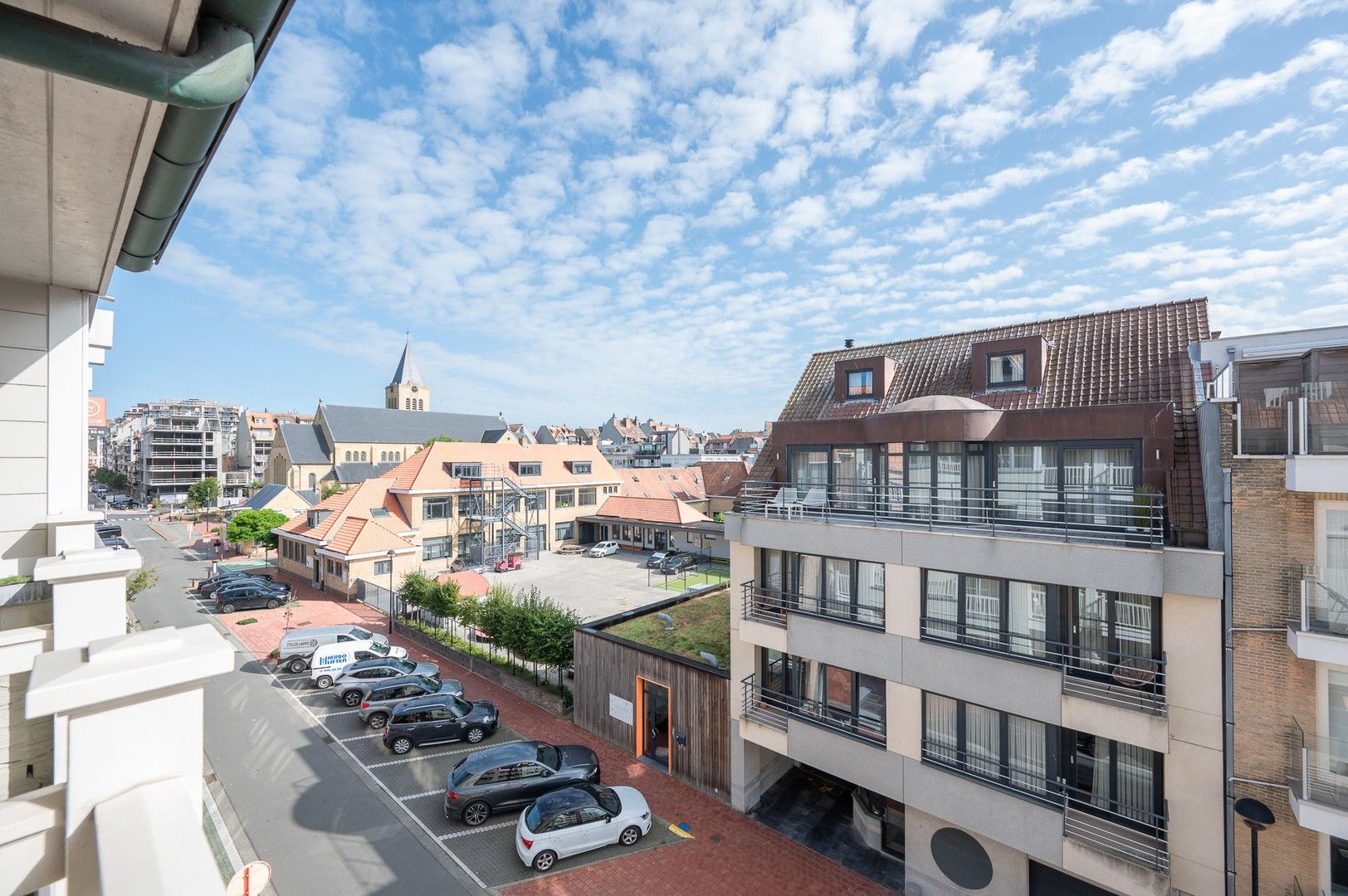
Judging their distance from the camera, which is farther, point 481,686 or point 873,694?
point 481,686

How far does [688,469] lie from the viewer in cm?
5525

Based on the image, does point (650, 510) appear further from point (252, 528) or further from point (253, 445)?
point (253, 445)

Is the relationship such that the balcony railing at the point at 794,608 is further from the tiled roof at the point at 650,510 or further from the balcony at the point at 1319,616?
the tiled roof at the point at 650,510

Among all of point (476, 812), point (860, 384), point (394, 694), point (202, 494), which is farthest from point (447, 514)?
point (202, 494)


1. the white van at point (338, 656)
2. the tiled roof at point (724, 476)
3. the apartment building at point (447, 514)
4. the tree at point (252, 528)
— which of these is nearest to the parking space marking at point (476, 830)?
the white van at point (338, 656)

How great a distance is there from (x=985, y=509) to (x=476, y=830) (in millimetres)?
12521

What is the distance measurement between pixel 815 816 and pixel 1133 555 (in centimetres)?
909

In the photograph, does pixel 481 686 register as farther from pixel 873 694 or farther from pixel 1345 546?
pixel 1345 546

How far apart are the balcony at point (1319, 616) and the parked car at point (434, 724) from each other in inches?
660

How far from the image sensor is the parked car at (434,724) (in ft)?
52.3

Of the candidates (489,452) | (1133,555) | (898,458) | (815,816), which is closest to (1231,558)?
(1133,555)

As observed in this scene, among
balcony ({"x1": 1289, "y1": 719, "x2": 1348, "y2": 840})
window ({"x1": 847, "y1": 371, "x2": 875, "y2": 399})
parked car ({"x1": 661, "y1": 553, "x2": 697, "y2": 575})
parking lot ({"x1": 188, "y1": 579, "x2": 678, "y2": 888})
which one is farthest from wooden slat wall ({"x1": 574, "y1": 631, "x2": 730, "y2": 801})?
parked car ({"x1": 661, "y1": 553, "x2": 697, "y2": 575})

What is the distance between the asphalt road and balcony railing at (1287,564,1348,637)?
1373cm

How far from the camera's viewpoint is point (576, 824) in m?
12.1
